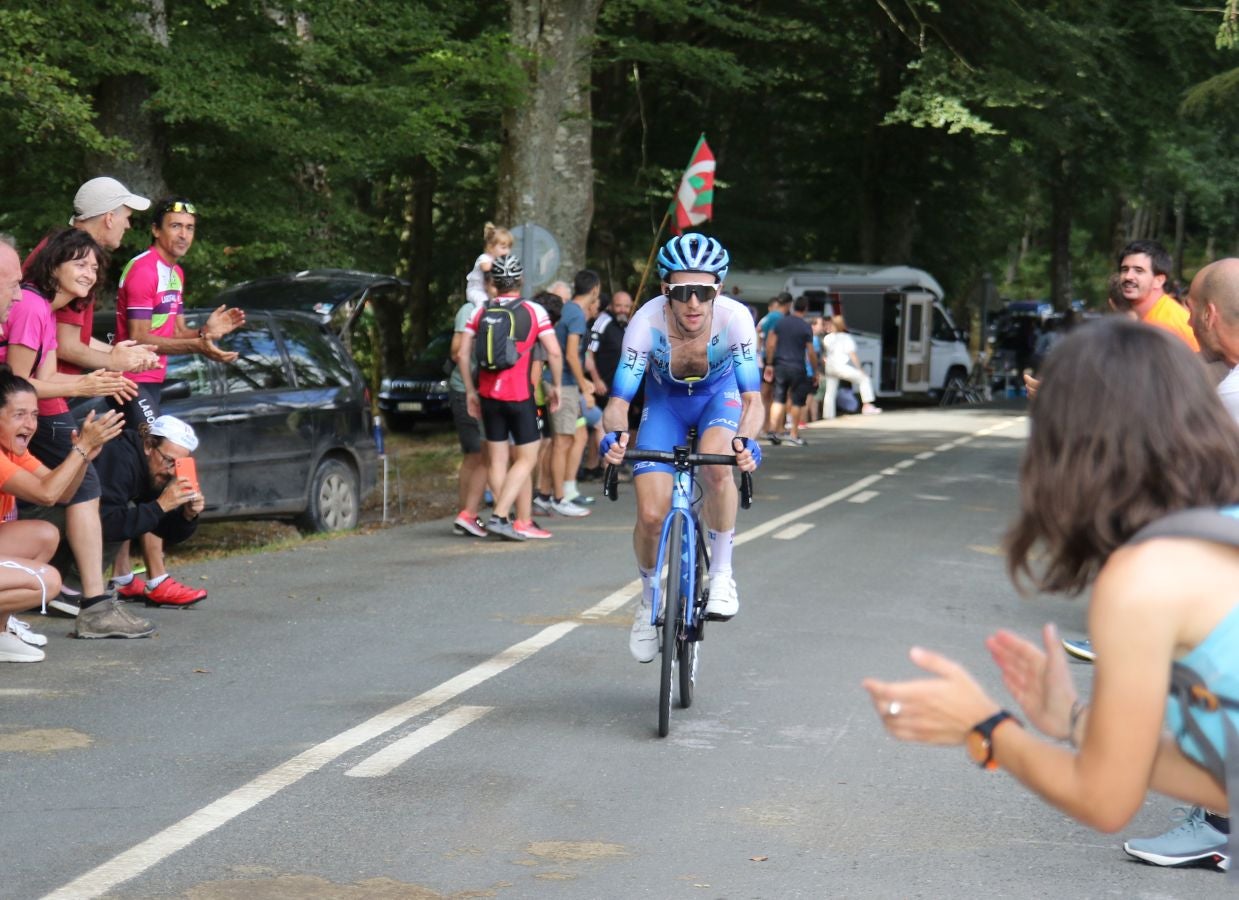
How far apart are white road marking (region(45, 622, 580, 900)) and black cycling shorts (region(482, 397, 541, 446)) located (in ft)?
15.0

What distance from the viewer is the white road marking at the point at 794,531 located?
14.2m

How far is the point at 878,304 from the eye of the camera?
126 feet

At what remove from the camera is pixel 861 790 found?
6352 millimetres

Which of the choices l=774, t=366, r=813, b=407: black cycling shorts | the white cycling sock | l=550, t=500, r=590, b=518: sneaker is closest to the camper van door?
l=774, t=366, r=813, b=407: black cycling shorts

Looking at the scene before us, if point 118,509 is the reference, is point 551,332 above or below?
above

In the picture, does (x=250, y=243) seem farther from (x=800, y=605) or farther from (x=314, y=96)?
(x=800, y=605)

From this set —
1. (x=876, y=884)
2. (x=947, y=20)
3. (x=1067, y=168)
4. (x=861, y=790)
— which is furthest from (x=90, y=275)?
(x=1067, y=168)

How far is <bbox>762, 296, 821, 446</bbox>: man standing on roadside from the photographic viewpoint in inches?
1002

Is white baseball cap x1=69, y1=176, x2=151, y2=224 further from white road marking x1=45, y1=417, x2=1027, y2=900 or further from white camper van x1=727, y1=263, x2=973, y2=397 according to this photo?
white camper van x1=727, y1=263, x2=973, y2=397

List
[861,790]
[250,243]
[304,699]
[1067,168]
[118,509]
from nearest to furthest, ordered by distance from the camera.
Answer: [861,790]
[304,699]
[118,509]
[250,243]
[1067,168]

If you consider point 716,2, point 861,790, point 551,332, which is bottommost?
point 861,790

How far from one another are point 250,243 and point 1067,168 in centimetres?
3277

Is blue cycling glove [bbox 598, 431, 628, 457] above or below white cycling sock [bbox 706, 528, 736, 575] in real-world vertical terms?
above

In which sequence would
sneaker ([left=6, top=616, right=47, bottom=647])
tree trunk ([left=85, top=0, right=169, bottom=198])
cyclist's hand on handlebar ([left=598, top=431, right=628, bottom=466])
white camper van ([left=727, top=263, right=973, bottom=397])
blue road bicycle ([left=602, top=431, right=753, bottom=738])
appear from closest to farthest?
blue road bicycle ([left=602, top=431, right=753, bottom=738]) → cyclist's hand on handlebar ([left=598, top=431, right=628, bottom=466]) → sneaker ([left=6, top=616, right=47, bottom=647]) → tree trunk ([left=85, top=0, right=169, bottom=198]) → white camper van ([left=727, top=263, right=973, bottom=397])
